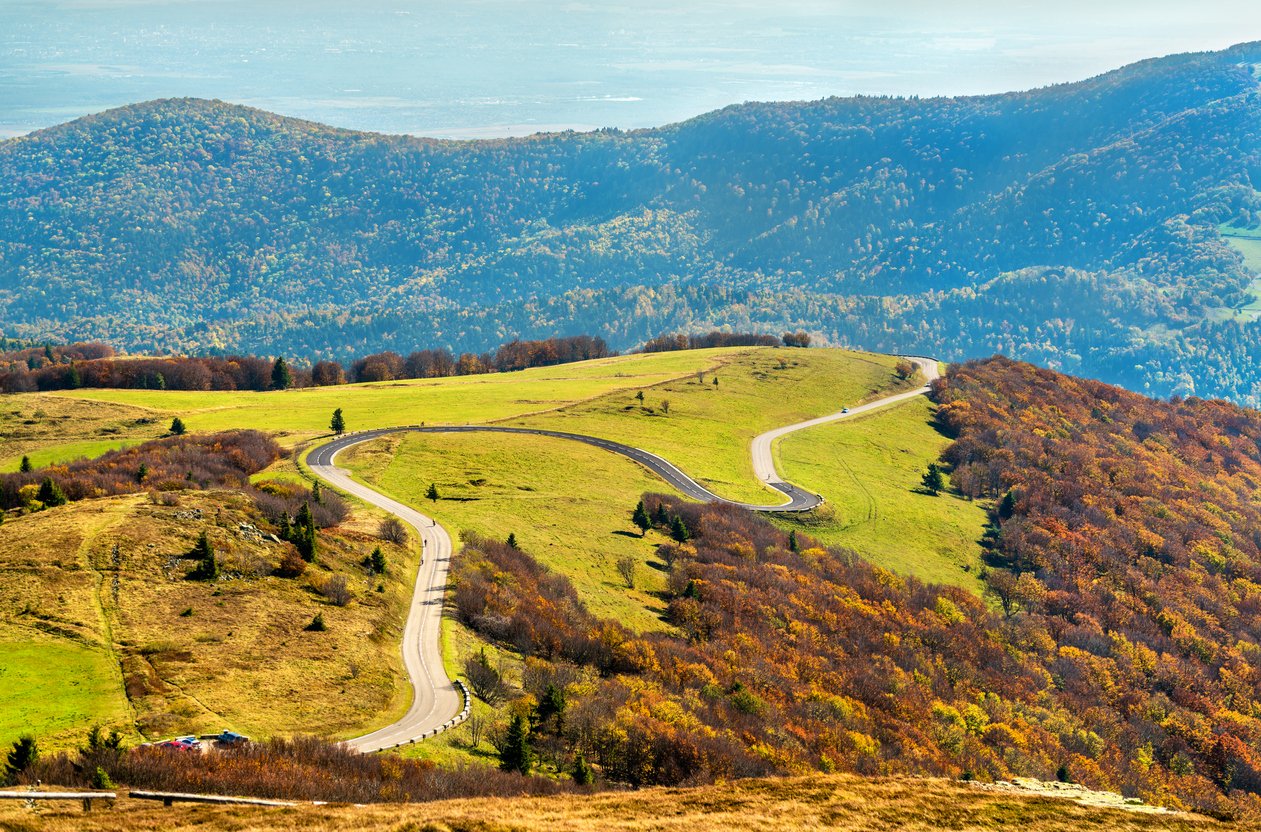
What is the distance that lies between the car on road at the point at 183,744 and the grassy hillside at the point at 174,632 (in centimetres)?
182

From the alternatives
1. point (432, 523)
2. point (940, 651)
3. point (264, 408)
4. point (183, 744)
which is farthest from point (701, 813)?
point (264, 408)

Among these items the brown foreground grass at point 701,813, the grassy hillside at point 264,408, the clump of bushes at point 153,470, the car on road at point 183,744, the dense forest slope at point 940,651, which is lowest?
the dense forest slope at point 940,651

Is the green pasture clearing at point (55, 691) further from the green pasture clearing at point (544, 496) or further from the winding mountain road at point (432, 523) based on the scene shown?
the green pasture clearing at point (544, 496)

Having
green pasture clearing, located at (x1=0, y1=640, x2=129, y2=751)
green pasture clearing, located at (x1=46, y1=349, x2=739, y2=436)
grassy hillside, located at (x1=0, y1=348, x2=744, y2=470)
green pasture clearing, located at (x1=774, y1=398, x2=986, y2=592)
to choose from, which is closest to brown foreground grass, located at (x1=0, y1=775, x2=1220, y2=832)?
green pasture clearing, located at (x1=0, y1=640, x2=129, y2=751)

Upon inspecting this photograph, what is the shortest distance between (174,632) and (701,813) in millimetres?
32346

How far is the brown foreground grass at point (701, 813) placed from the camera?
3503 centimetres

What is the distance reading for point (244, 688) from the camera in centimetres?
5084

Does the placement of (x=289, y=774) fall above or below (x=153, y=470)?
below

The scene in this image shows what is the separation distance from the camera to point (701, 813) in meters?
41.4

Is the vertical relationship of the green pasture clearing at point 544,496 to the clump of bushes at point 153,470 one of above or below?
below

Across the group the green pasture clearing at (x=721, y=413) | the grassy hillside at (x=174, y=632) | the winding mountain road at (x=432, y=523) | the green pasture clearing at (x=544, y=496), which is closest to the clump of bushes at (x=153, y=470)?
the winding mountain road at (x=432, y=523)

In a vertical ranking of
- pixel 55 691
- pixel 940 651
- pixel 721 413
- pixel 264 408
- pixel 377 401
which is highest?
pixel 264 408

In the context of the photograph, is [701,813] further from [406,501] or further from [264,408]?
[264,408]

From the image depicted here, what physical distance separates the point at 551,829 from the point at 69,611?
33999 millimetres
